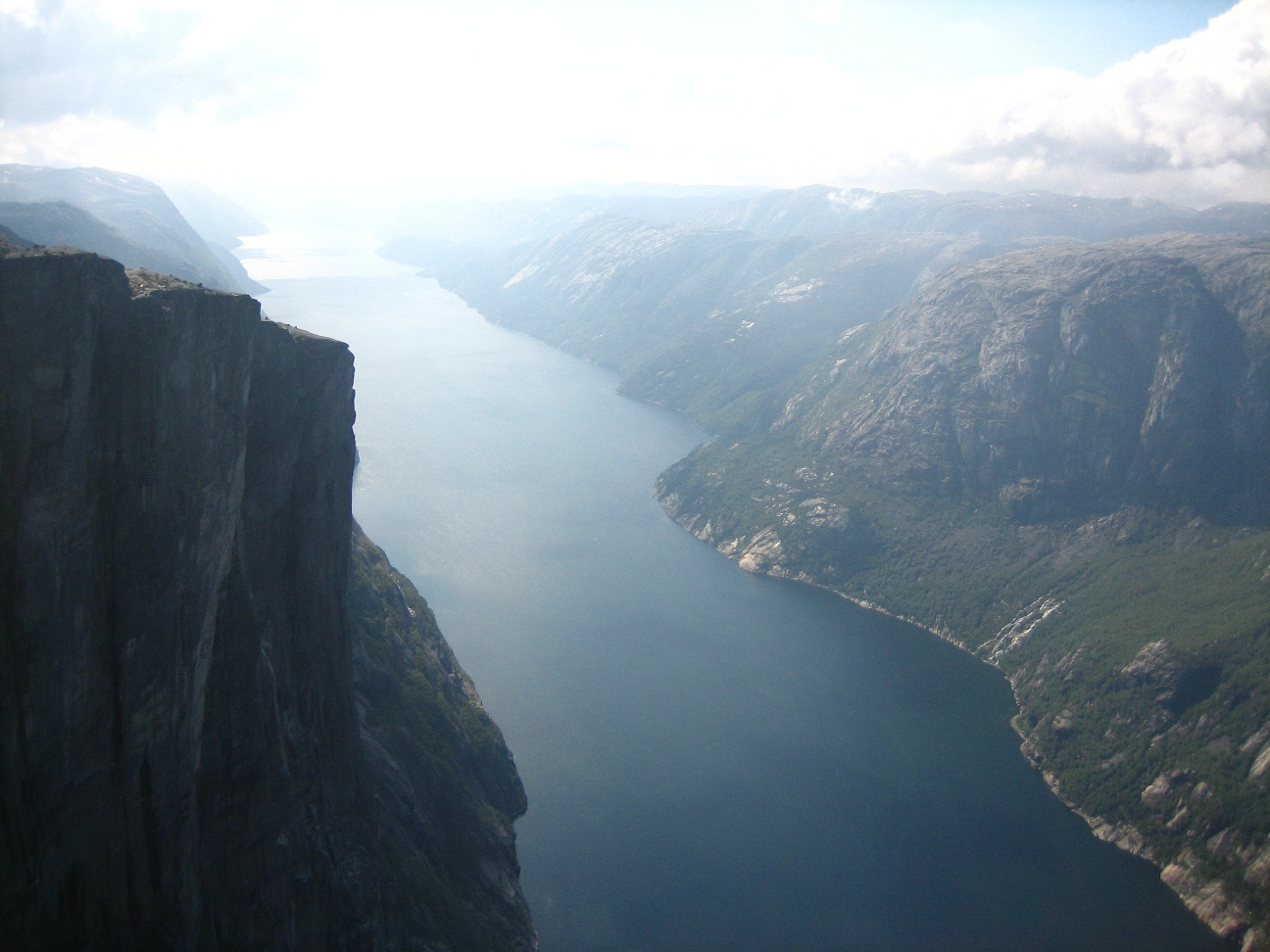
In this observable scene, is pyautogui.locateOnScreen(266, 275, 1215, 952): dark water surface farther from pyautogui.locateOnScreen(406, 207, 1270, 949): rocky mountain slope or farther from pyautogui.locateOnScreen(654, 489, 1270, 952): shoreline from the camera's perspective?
pyautogui.locateOnScreen(406, 207, 1270, 949): rocky mountain slope

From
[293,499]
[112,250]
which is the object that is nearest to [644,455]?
[112,250]

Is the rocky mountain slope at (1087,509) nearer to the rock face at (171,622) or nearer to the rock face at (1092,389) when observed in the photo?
the rock face at (1092,389)

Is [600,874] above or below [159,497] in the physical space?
below

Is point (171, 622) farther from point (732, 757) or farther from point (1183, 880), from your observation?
point (1183, 880)

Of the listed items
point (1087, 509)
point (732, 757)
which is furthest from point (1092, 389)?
point (732, 757)

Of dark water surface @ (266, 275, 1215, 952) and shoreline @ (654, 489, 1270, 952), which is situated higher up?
dark water surface @ (266, 275, 1215, 952)

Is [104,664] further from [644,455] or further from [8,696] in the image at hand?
[644,455]

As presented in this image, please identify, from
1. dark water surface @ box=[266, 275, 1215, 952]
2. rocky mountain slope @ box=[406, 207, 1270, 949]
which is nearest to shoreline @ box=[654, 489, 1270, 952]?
rocky mountain slope @ box=[406, 207, 1270, 949]
